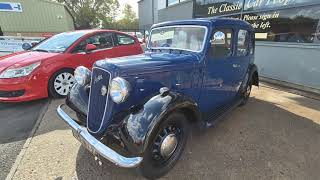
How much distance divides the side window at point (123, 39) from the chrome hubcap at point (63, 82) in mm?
1703

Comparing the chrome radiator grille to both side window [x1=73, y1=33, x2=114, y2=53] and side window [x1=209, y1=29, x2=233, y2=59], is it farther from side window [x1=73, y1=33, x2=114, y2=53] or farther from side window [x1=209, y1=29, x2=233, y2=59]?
side window [x1=73, y1=33, x2=114, y2=53]

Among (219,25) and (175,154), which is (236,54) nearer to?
(219,25)

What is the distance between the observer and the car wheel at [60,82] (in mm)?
4914

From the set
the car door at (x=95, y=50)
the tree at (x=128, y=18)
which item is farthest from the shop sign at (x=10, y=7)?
the tree at (x=128, y=18)

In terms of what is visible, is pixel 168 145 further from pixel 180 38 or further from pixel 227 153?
pixel 180 38

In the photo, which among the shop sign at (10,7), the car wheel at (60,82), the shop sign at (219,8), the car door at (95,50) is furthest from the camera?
the shop sign at (10,7)

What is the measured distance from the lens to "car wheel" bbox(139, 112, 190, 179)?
7.82ft

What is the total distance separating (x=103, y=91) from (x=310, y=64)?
5764 millimetres

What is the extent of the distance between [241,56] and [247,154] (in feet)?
5.86

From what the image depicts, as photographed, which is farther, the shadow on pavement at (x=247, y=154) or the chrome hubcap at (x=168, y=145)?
the shadow on pavement at (x=247, y=154)

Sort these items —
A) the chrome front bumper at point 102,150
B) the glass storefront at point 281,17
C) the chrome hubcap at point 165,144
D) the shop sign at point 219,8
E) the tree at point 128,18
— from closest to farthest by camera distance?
the chrome front bumper at point 102,150
the chrome hubcap at point 165,144
the glass storefront at point 281,17
the shop sign at point 219,8
the tree at point 128,18

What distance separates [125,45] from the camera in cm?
629

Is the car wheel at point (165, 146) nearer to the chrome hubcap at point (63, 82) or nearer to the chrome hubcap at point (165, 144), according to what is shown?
the chrome hubcap at point (165, 144)

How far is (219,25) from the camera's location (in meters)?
3.30
